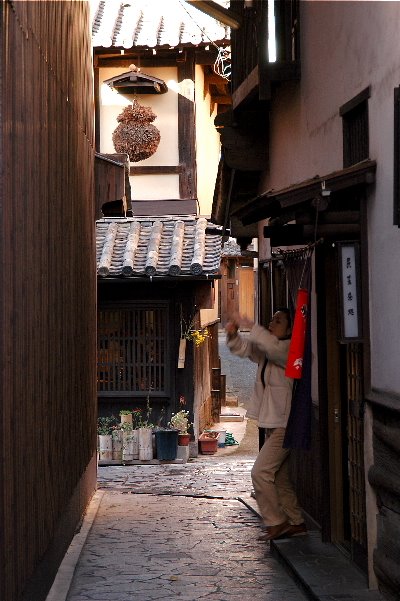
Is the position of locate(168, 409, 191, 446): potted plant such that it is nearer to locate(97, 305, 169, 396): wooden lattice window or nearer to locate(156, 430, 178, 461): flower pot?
locate(156, 430, 178, 461): flower pot

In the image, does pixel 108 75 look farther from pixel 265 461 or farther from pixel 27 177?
pixel 27 177

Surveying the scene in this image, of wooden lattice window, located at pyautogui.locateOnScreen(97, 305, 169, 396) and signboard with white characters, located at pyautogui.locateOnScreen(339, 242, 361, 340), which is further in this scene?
wooden lattice window, located at pyautogui.locateOnScreen(97, 305, 169, 396)

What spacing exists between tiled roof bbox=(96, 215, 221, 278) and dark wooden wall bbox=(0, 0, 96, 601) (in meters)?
6.87

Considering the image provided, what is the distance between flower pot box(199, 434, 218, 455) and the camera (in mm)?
22453

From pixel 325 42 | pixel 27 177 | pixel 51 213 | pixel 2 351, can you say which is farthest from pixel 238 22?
pixel 2 351

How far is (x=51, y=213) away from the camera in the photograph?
9.70 meters

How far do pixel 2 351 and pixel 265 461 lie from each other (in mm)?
5543

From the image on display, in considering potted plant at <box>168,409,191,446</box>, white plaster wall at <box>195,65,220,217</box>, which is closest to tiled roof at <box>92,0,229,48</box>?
white plaster wall at <box>195,65,220,217</box>

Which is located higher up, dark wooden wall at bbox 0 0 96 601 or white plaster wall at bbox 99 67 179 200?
white plaster wall at bbox 99 67 179 200

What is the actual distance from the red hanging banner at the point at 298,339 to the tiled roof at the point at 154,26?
13.1 meters

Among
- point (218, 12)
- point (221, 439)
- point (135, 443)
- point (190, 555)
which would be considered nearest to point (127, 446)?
point (135, 443)

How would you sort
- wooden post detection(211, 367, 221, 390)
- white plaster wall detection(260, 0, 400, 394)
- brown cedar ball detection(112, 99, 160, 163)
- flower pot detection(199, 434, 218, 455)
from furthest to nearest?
wooden post detection(211, 367, 221, 390) < brown cedar ball detection(112, 99, 160, 163) < flower pot detection(199, 434, 218, 455) < white plaster wall detection(260, 0, 400, 394)

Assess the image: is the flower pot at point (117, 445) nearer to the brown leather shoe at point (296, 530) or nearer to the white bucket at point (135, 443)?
the white bucket at point (135, 443)

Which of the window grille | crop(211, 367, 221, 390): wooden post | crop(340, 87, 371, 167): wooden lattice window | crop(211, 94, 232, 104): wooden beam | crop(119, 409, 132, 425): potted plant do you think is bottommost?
crop(119, 409, 132, 425): potted plant
